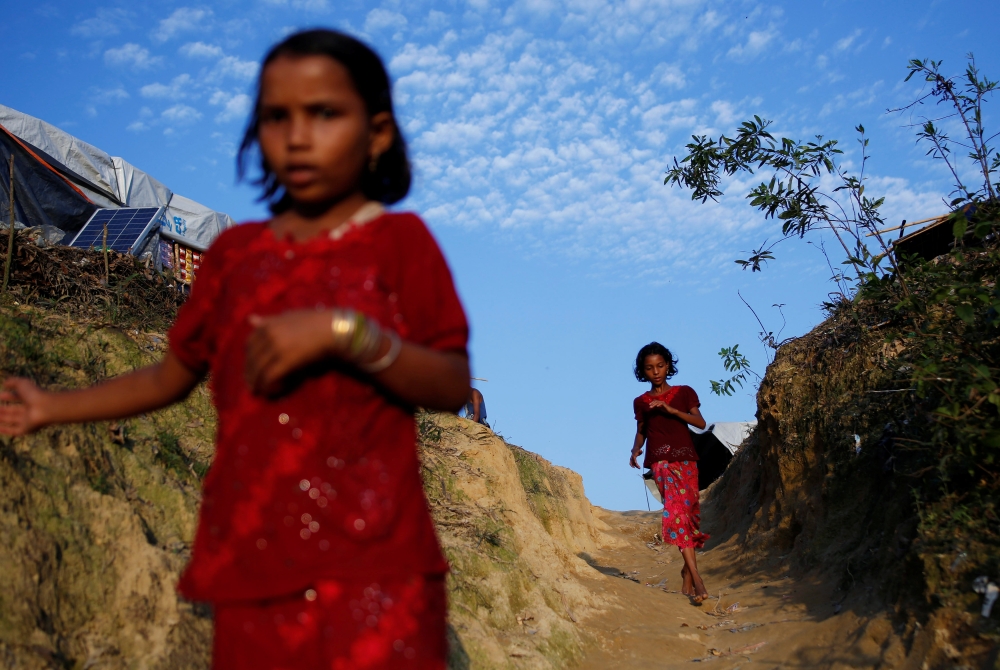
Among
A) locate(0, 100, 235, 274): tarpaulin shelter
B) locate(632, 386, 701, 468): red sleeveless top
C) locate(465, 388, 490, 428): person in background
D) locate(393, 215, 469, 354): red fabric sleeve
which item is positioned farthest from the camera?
locate(465, 388, 490, 428): person in background

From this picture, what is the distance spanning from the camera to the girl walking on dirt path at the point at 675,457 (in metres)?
7.29

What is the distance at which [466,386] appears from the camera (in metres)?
1.52

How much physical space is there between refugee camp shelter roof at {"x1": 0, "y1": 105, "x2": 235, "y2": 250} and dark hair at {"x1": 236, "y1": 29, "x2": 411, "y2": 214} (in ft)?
29.0

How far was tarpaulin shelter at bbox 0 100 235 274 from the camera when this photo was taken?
9625 millimetres

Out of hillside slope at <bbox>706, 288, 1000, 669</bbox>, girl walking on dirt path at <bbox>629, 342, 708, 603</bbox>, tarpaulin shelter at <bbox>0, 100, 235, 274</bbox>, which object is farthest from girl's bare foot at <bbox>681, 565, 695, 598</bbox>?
tarpaulin shelter at <bbox>0, 100, 235, 274</bbox>

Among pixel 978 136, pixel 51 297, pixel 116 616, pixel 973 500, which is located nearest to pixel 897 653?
pixel 973 500

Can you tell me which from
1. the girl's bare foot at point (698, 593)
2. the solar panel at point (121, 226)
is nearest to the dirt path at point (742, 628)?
the girl's bare foot at point (698, 593)

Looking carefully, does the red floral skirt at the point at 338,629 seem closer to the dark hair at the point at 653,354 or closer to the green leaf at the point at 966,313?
the green leaf at the point at 966,313

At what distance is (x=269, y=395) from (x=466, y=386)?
353 mm

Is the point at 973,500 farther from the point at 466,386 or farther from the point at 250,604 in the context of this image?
the point at 250,604

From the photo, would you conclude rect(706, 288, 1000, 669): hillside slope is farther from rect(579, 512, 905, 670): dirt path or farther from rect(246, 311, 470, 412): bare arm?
rect(246, 311, 470, 412): bare arm

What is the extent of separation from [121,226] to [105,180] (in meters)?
1.89

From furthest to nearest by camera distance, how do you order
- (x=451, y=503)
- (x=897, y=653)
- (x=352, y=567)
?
(x=451, y=503)
(x=897, y=653)
(x=352, y=567)

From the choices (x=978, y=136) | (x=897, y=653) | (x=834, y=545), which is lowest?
(x=897, y=653)
